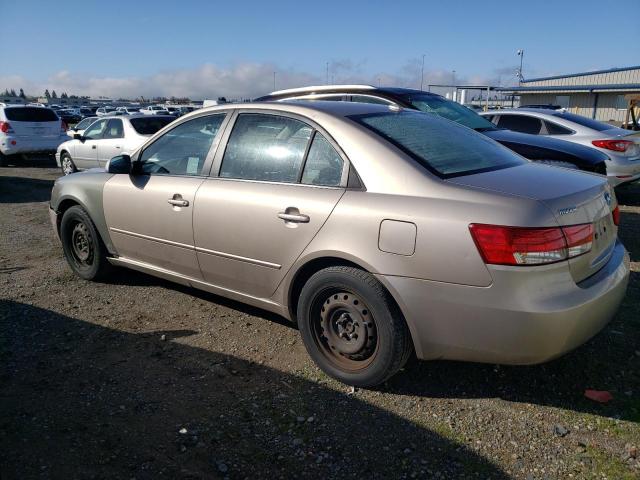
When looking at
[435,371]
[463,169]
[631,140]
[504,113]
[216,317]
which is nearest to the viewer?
[463,169]

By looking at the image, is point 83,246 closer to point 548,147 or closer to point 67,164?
point 548,147

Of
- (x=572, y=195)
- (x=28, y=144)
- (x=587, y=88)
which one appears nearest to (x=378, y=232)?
(x=572, y=195)

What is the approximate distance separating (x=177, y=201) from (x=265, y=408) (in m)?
1.74

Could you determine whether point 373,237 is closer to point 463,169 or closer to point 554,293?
point 463,169

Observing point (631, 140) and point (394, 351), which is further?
point (631, 140)

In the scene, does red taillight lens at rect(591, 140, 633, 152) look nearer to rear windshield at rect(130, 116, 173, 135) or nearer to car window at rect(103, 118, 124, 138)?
rear windshield at rect(130, 116, 173, 135)

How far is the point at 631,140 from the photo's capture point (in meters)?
8.12

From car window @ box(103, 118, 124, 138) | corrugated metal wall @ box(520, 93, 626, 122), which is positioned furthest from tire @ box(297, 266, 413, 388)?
corrugated metal wall @ box(520, 93, 626, 122)

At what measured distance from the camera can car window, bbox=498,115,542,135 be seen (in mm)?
8914

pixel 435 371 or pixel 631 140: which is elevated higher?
pixel 631 140

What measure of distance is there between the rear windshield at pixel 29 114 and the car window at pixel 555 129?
40.8ft

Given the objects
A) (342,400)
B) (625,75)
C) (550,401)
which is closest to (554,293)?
(550,401)

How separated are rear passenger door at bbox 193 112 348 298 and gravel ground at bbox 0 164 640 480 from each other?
0.62 meters

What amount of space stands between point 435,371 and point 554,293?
1067 mm
